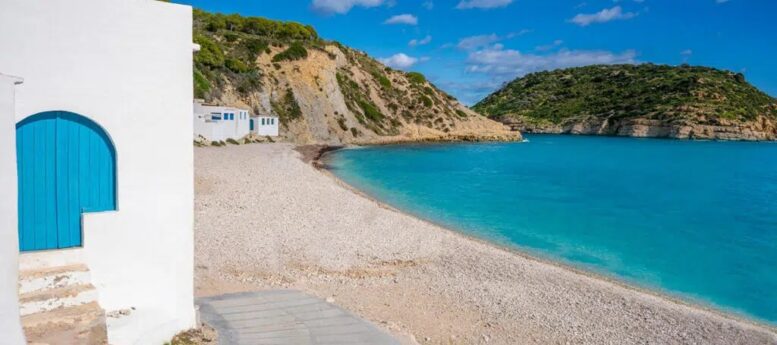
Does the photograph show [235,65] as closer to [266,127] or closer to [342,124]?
[266,127]

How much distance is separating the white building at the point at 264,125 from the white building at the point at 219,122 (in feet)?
6.16

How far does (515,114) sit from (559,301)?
126 m

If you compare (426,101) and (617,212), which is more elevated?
(426,101)

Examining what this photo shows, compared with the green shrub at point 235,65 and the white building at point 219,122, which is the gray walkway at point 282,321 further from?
the green shrub at point 235,65

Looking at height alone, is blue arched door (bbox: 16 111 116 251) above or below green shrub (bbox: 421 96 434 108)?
below

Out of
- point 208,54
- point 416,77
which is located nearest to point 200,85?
point 208,54

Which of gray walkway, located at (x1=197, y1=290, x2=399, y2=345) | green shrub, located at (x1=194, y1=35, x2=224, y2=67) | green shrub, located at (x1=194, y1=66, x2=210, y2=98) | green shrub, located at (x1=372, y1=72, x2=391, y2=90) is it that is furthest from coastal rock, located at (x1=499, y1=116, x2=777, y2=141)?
gray walkway, located at (x1=197, y1=290, x2=399, y2=345)

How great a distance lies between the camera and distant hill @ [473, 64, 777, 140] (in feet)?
345

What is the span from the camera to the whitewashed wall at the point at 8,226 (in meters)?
3.76

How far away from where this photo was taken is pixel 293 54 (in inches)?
2339

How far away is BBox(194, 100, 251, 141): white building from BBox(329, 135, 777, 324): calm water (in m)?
8.07

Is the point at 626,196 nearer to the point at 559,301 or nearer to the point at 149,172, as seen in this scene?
the point at 559,301

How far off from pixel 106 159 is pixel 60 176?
47cm

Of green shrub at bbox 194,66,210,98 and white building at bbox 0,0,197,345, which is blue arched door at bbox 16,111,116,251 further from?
green shrub at bbox 194,66,210,98
